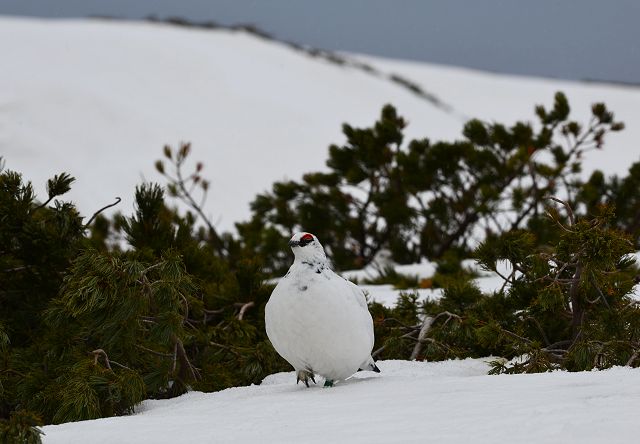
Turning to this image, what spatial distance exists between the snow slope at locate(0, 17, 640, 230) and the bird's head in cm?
884

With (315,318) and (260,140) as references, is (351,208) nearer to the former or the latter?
(315,318)

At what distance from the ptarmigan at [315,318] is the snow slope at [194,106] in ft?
29.1

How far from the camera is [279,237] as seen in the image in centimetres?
746

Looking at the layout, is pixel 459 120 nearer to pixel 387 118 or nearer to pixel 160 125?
pixel 160 125

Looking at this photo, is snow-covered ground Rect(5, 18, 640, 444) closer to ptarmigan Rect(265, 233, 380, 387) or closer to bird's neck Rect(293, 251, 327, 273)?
ptarmigan Rect(265, 233, 380, 387)

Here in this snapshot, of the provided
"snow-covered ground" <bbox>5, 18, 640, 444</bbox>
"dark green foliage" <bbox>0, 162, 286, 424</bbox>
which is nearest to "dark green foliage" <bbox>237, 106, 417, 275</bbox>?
"snow-covered ground" <bbox>5, 18, 640, 444</bbox>

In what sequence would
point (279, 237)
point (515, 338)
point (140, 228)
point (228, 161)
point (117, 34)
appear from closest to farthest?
point (515, 338) → point (140, 228) → point (279, 237) → point (228, 161) → point (117, 34)

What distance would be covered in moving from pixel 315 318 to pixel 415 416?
2.08 ft

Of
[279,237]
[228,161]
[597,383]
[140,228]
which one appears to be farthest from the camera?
[228,161]

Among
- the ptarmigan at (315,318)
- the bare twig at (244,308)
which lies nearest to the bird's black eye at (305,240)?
the ptarmigan at (315,318)

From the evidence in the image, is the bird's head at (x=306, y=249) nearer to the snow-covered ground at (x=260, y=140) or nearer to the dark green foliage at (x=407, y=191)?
the snow-covered ground at (x=260, y=140)

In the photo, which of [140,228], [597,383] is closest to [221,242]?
[140,228]

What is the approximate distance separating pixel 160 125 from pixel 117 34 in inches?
165

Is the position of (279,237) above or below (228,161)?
below
